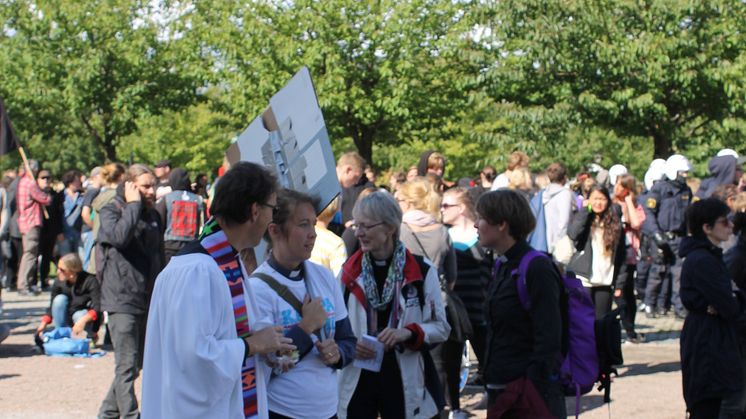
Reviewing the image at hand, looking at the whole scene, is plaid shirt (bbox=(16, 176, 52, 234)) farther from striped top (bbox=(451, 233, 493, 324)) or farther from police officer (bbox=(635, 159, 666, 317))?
striped top (bbox=(451, 233, 493, 324))

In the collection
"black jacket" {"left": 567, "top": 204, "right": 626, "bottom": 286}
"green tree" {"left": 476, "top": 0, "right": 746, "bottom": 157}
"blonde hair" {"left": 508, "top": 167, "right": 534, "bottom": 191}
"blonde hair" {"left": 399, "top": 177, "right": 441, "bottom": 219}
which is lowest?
"black jacket" {"left": 567, "top": 204, "right": 626, "bottom": 286}

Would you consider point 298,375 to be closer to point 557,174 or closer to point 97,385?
point 97,385

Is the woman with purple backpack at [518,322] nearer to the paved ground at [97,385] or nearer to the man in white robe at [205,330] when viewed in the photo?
the man in white robe at [205,330]

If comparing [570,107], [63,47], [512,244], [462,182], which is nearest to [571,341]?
[512,244]

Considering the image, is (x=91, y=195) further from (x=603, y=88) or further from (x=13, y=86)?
(x=13, y=86)

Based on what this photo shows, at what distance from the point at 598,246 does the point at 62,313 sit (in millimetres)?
5993

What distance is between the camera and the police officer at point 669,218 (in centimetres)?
1448

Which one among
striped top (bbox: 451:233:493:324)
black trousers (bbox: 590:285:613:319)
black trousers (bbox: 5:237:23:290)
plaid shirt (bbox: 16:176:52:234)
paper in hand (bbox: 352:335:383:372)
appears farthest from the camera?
black trousers (bbox: 5:237:23:290)

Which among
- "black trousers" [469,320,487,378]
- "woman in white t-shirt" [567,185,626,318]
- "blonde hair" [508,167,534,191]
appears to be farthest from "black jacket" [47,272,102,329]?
"woman in white t-shirt" [567,185,626,318]

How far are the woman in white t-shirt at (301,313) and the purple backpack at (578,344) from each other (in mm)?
919

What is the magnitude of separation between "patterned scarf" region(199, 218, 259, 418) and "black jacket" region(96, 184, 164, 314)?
412cm

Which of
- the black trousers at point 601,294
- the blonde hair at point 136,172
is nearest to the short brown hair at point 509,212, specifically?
the blonde hair at point 136,172

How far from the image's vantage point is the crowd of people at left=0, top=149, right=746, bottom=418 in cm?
373

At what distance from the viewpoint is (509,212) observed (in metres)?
5.34
